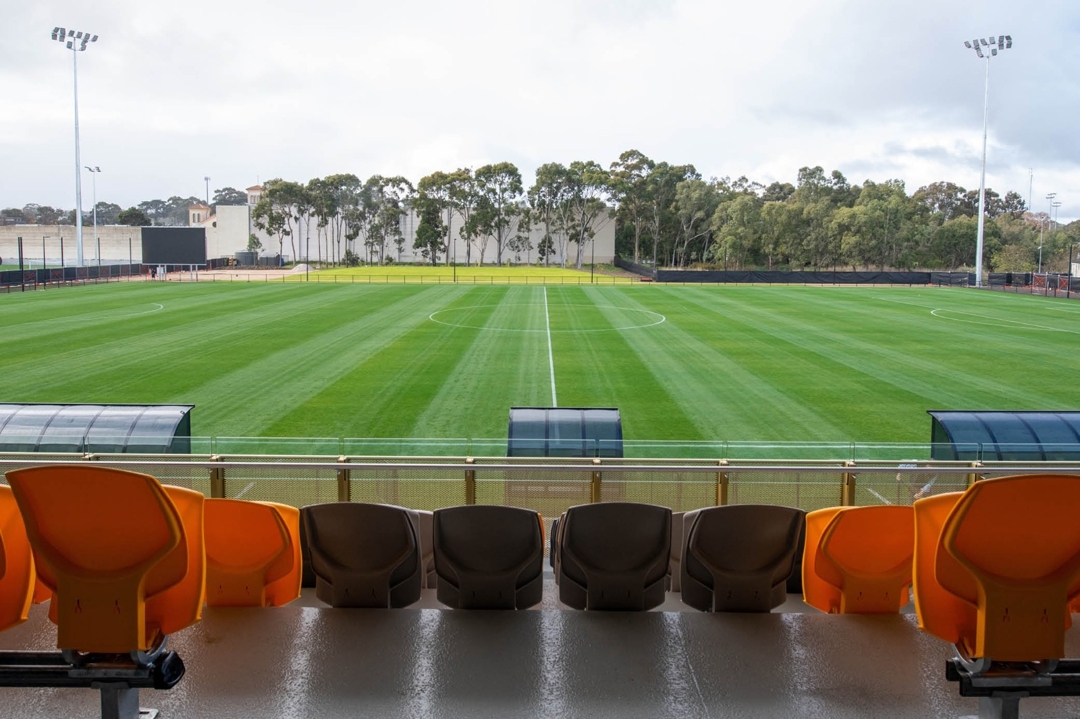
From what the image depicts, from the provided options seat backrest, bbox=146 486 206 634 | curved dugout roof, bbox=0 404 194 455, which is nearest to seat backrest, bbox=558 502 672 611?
seat backrest, bbox=146 486 206 634

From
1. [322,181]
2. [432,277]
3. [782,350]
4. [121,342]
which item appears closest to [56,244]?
[322,181]

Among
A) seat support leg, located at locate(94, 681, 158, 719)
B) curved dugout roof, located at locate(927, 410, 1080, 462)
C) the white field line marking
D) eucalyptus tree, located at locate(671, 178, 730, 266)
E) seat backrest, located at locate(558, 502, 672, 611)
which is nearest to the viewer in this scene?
seat support leg, located at locate(94, 681, 158, 719)

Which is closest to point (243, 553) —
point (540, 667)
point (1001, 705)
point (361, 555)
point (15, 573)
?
point (361, 555)

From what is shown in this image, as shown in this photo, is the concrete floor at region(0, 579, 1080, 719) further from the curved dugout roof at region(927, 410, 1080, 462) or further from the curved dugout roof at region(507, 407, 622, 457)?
the curved dugout roof at region(927, 410, 1080, 462)

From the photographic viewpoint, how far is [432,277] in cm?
8406

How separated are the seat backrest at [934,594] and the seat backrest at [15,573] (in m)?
3.52

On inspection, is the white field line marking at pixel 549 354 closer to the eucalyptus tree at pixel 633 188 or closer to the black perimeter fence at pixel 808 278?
the black perimeter fence at pixel 808 278

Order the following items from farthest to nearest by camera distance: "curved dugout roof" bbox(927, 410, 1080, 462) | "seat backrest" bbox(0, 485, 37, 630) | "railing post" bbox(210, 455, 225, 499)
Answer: "curved dugout roof" bbox(927, 410, 1080, 462), "railing post" bbox(210, 455, 225, 499), "seat backrest" bbox(0, 485, 37, 630)

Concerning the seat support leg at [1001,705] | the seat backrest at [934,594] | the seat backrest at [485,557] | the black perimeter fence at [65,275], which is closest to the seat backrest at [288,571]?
the seat backrest at [485,557]

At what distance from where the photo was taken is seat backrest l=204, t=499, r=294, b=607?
15.1 feet

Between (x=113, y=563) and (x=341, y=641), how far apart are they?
139cm

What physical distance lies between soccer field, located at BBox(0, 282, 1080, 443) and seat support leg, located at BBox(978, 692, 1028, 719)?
14019 millimetres

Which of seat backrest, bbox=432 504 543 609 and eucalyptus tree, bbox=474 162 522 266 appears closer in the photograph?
seat backrest, bbox=432 504 543 609

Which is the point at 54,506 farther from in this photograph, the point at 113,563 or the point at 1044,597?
the point at 1044,597
